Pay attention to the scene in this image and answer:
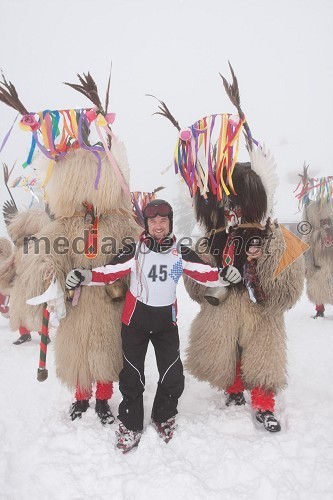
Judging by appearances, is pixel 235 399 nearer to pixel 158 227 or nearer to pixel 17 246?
pixel 158 227

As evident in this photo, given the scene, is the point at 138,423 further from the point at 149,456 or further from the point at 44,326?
the point at 44,326

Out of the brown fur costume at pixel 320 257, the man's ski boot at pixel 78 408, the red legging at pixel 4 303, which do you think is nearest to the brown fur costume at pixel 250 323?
the man's ski boot at pixel 78 408

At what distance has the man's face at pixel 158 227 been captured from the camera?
221 cm

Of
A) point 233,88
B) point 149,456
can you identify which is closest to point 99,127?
point 233,88

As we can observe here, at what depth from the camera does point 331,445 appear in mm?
2072

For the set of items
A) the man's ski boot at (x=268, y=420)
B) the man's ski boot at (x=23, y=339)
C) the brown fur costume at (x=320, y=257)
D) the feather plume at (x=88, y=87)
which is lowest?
the man's ski boot at (x=23, y=339)

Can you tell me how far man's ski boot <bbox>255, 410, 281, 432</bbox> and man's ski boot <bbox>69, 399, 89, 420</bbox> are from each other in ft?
4.12

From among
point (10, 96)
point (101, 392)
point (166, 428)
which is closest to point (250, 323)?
point (166, 428)

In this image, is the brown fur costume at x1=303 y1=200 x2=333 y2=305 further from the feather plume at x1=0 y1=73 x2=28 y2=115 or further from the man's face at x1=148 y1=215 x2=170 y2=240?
the feather plume at x1=0 y1=73 x2=28 y2=115

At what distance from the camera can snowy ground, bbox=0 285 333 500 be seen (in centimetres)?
179

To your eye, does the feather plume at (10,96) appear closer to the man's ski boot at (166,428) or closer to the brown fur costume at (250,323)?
the brown fur costume at (250,323)

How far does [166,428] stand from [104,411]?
495mm

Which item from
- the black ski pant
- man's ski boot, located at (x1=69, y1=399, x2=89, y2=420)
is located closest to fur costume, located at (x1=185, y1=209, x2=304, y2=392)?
the black ski pant

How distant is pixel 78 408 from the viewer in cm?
250
